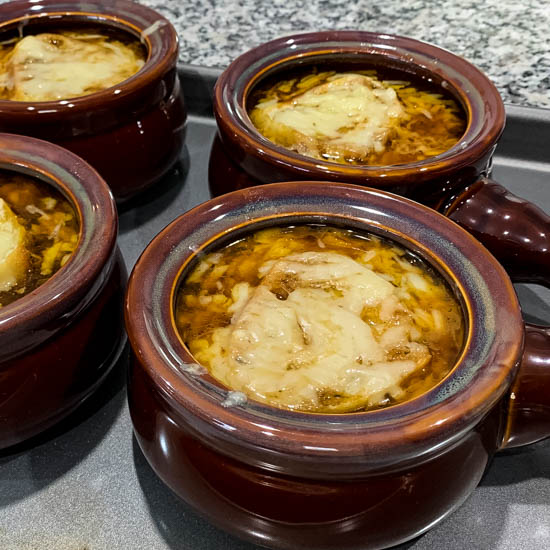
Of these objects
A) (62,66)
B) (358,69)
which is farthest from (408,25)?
(62,66)

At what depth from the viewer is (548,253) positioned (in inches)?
40.7

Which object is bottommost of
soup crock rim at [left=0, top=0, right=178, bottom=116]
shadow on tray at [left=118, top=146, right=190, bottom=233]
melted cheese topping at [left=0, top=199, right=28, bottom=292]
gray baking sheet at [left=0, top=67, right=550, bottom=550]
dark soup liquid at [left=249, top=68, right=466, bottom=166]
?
gray baking sheet at [left=0, top=67, right=550, bottom=550]

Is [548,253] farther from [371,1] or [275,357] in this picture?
[371,1]

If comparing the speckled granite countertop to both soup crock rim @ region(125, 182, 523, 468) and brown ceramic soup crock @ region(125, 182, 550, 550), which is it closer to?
soup crock rim @ region(125, 182, 523, 468)

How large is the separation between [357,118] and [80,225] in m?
0.49

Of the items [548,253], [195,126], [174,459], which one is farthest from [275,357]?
[195,126]

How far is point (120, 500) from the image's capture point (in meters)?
0.92

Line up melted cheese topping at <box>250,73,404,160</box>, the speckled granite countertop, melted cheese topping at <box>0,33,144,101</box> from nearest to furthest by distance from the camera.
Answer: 1. melted cheese topping at <box>250,73,404,160</box>
2. melted cheese topping at <box>0,33,144,101</box>
3. the speckled granite countertop

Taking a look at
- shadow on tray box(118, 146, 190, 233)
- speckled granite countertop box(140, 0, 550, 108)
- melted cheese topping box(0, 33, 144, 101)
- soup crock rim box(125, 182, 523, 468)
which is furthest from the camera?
speckled granite countertop box(140, 0, 550, 108)

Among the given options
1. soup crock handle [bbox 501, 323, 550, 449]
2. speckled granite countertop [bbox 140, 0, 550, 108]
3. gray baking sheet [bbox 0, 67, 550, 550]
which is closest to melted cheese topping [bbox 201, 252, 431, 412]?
soup crock handle [bbox 501, 323, 550, 449]

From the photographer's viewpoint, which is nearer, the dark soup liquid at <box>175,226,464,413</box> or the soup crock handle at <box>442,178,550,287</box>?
the dark soup liquid at <box>175,226,464,413</box>

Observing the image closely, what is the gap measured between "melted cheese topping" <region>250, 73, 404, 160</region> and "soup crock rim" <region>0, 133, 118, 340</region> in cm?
32

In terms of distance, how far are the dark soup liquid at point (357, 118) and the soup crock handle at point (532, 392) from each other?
0.40m

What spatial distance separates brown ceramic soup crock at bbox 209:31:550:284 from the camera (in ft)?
3.32
